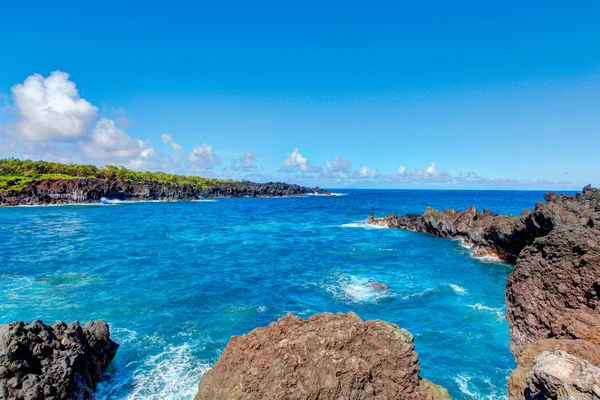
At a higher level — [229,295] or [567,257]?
[567,257]

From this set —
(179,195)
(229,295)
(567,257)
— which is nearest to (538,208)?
(567,257)

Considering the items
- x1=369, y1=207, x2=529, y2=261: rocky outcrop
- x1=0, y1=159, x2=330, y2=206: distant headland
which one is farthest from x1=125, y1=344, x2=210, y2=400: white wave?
x1=0, y1=159, x2=330, y2=206: distant headland

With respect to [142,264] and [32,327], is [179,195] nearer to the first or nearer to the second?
[142,264]

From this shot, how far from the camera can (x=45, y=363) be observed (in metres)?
11.9

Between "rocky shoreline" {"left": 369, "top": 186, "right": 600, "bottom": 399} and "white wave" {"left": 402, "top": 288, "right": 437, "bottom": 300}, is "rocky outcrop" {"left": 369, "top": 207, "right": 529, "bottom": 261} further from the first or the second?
"rocky shoreline" {"left": 369, "top": 186, "right": 600, "bottom": 399}

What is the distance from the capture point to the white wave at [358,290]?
26669 mm

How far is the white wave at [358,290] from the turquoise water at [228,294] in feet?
0.47

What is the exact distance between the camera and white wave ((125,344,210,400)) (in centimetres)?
1437

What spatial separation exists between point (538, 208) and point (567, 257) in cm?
2638

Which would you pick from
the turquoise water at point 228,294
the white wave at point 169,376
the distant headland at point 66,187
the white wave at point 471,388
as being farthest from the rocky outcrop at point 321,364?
the distant headland at point 66,187

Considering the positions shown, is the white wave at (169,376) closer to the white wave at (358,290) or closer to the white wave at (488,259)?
the white wave at (358,290)

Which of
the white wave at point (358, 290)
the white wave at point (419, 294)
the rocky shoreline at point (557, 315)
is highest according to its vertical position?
the rocky shoreline at point (557, 315)

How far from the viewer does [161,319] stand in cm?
2214

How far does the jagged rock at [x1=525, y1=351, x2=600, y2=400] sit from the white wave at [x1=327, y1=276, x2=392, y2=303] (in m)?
19.8
